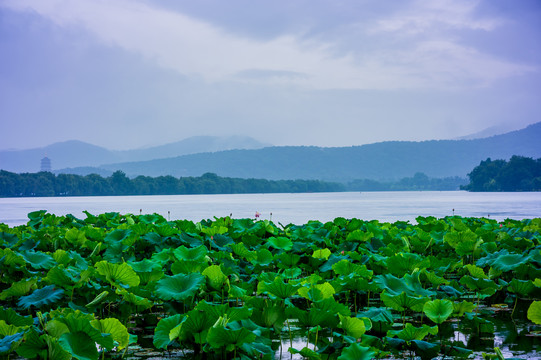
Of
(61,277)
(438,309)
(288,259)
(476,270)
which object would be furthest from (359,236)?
(61,277)

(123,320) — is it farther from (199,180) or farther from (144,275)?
(199,180)

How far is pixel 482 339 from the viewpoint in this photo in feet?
13.4

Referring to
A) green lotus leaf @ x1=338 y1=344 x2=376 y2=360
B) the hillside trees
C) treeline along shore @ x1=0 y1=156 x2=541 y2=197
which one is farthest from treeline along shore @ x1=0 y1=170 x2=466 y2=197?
green lotus leaf @ x1=338 y1=344 x2=376 y2=360

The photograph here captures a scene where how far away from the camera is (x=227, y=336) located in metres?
2.96

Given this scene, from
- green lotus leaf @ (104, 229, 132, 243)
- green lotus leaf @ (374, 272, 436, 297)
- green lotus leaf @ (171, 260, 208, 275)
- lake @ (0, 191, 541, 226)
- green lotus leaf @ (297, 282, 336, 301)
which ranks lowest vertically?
lake @ (0, 191, 541, 226)

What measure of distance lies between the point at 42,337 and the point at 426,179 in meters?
114

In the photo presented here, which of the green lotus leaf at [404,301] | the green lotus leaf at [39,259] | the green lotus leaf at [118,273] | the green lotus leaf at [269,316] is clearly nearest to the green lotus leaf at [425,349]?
the green lotus leaf at [404,301]

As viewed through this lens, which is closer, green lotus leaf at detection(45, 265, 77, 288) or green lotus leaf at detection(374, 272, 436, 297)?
green lotus leaf at detection(374, 272, 436, 297)

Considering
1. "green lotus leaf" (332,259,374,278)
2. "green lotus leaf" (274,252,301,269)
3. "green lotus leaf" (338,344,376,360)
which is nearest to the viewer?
"green lotus leaf" (338,344,376,360)

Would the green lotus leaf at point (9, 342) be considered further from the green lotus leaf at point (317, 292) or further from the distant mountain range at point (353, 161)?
Answer: the distant mountain range at point (353, 161)

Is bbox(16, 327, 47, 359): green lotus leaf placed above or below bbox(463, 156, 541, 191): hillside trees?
below

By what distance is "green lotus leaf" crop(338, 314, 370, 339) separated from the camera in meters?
3.24

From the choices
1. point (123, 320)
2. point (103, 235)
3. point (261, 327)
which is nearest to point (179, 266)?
point (123, 320)

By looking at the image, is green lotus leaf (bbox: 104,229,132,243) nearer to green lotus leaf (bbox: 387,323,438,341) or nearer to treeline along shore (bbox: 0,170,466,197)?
green lotus leaf (bbox: 387,323,438,341)
